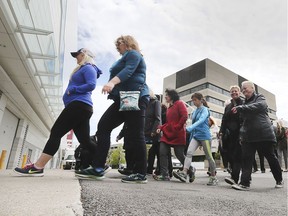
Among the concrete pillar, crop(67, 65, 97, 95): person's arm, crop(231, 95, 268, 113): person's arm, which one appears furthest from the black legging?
the concrete pillar

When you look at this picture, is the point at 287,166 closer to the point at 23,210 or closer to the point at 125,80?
the point at 125,80

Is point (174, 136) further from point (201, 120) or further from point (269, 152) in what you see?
point (269, 152)

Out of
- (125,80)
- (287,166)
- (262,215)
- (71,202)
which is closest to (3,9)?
(125,80)

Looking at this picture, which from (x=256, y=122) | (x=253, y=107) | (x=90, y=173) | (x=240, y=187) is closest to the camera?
(x=90, y=173)

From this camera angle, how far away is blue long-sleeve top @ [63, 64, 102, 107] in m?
3.14

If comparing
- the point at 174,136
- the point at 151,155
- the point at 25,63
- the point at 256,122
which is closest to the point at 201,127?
the point at 174,136

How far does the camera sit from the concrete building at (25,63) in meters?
6.34

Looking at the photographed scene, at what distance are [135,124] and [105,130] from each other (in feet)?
1.25

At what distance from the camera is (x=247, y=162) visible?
357cm

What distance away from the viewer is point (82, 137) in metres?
3.54

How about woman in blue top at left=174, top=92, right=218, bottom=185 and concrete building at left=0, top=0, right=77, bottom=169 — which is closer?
woman in blue top at left=174, top=92, right=218, bottom=185

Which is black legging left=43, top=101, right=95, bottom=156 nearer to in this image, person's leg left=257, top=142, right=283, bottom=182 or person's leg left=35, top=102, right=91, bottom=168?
person's leg left=35, top=102, right=91, bottom=168

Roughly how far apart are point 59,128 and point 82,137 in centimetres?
50

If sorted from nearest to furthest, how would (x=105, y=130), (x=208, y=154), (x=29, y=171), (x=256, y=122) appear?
(x=105, y=130)
(x=29, y=171)
(x=256, y=122)
(x=208, y=154)
